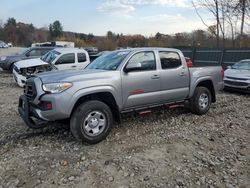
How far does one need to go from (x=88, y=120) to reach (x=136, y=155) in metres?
1.07

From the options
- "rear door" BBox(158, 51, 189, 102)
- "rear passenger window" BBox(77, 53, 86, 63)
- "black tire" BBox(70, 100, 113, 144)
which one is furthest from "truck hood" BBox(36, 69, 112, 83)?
"rear passenger window" BBox(77, 53, 86, 63)

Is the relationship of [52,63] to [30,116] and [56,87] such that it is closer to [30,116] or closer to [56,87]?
[30,116]

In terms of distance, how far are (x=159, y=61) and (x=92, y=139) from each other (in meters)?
2.37

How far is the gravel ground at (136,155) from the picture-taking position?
4.04m

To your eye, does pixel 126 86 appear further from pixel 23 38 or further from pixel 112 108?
pixel 23 38

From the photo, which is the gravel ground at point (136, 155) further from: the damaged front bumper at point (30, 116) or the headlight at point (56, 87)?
the headlight at point (56, 87)

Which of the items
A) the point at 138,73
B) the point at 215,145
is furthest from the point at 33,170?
the point at 215,145

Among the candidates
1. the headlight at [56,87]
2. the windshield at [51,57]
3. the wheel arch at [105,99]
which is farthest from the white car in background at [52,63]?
the headlight at [56,87]

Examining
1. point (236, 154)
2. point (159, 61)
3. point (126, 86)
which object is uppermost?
point (159, 61)

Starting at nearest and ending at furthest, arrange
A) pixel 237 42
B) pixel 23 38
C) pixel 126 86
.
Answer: pixel 126 86
pixel 237 42
pixel 23 38

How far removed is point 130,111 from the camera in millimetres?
5840

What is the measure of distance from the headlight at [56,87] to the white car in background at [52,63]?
22.6ft

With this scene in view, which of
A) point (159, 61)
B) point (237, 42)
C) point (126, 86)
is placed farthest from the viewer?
point (237, 42)

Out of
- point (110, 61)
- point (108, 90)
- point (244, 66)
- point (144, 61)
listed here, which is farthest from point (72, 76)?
point (244, 66)
